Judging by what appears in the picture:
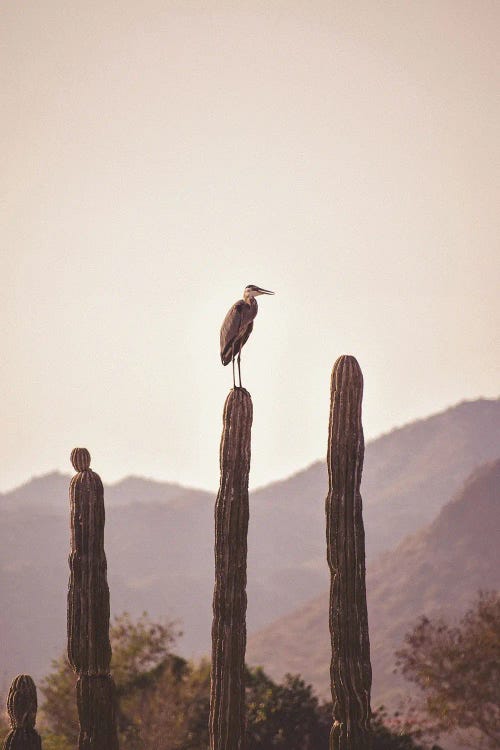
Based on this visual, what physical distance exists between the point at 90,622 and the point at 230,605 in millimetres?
2924

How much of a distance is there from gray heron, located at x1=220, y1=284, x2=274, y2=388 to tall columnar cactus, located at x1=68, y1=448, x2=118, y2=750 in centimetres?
314

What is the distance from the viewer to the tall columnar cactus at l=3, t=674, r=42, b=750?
14.8m

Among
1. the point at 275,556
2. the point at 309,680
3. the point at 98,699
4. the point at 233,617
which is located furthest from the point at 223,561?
the point at 275,556

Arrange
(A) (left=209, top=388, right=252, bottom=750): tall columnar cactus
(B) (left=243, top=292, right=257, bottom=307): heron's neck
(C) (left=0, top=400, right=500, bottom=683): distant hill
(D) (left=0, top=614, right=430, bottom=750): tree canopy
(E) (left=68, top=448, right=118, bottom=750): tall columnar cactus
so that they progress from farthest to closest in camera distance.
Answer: (C) (left=0, top=400, right=500, bottom=683): distant hill, (D) (left=0, top=614, right=430, bottom=750): tree canopy, (E) (left=68, top=448, right=118, bottom=750): tall columnar cactus, (B) (left=243, top=292, right=257, bottom=307): heron's neck, (A) (left=209, top=388, right=252, bottom=750): tall columnar cactus

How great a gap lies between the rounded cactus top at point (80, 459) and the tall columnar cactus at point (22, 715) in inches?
136

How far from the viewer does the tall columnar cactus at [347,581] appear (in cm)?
1313

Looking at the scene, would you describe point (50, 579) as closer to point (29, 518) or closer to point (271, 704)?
point (29, 518)

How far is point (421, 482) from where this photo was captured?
7795 inches

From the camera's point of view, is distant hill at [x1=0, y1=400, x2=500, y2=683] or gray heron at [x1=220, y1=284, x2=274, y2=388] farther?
distant hill at [x1=0, y1=400, x2=500, y2=683]

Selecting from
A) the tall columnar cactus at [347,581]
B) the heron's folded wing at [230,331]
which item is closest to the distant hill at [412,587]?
the heron's folded wing at [230,331]

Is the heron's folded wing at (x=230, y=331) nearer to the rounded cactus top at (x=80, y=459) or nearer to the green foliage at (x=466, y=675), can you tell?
the rounded cactus top at (x=80, y=459)

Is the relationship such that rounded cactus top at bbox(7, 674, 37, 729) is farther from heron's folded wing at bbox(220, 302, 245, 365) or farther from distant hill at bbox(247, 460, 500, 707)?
distant hill at bbox(247, 460, 500, 707)

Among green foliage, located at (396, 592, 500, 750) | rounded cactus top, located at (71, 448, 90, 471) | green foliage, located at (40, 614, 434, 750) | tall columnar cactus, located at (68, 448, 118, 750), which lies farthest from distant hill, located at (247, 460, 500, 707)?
rounded cactus top, located at (71, 448, 90, 471)

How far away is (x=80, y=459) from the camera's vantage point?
16.8 meters
